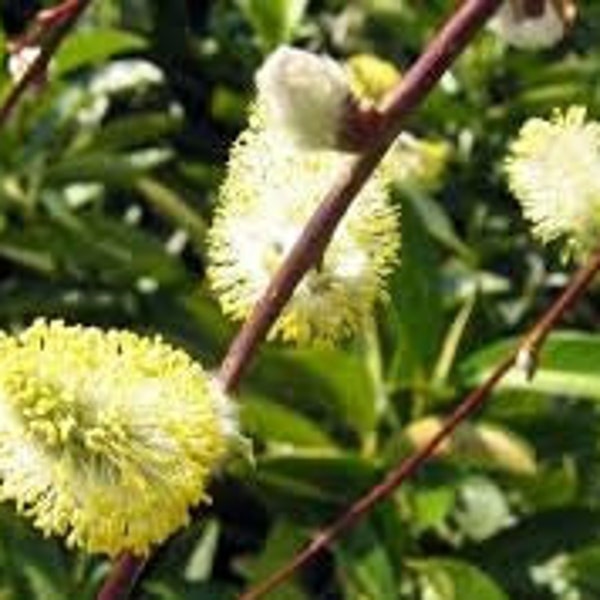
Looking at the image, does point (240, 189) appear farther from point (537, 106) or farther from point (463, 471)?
point (537, 106)

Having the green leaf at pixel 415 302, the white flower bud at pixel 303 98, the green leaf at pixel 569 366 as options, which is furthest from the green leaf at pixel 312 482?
the white flower bud at pixel 303 98

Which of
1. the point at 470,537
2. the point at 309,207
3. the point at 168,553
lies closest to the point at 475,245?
the point at 470,537

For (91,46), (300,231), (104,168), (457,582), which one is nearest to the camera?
(300,231)

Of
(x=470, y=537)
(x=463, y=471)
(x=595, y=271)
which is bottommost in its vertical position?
(x=470, y=537)

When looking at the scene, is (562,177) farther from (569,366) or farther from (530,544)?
(530,544)

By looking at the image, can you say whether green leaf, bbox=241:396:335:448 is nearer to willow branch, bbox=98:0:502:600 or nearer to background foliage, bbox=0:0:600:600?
background foliage, bbox=0:0:600:600

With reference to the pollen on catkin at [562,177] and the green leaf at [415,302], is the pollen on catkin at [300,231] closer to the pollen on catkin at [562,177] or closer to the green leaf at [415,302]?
the pollen on catkin at [562,177]

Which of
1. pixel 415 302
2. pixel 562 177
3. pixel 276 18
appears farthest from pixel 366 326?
pixel 562 177
